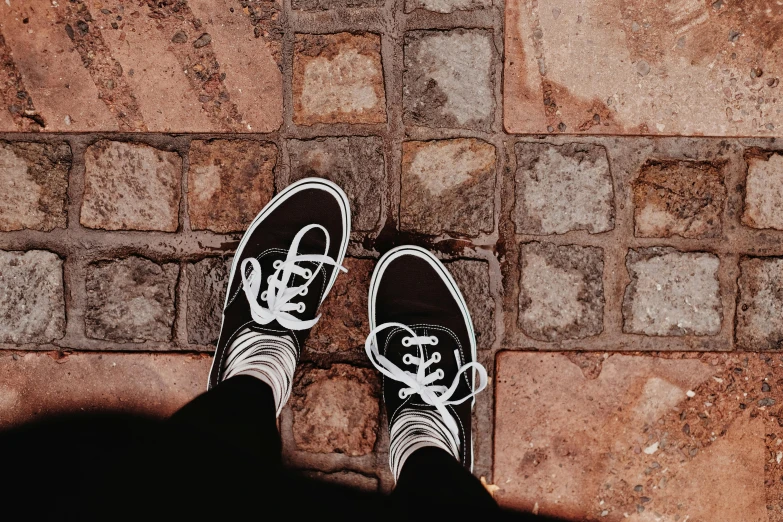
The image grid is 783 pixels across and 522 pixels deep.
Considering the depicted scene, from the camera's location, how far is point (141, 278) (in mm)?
1960

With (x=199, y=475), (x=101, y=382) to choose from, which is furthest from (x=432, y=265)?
(x=101, y=382)

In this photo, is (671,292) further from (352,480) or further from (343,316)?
(352,480)

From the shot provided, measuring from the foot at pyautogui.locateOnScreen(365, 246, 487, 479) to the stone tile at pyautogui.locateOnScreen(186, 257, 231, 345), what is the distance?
641 millimetres

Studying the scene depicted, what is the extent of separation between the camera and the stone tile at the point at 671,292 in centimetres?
193

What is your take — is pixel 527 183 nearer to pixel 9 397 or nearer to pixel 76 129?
pixel 76 129

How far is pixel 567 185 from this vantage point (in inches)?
75.7

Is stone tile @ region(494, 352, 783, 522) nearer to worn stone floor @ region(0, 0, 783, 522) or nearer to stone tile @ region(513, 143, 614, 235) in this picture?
worn stone floor @ region(0, 0, 783, 522)

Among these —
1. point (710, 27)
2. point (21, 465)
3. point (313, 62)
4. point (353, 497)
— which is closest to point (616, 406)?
point (353, 497)

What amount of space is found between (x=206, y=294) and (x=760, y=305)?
7.62 feet

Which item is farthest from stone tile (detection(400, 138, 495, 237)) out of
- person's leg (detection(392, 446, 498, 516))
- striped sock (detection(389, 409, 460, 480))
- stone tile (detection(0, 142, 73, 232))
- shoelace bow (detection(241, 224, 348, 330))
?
stone tile (detection(0, 142, 73, 232))

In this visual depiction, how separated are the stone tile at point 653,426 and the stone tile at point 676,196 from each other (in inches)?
21.9

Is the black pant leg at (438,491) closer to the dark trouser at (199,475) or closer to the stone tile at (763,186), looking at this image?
the dark trouser at (199,475)

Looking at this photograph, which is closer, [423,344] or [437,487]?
[437,487]

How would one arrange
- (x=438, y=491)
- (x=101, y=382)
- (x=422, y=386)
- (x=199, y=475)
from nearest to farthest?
(x=199, y=475)
(x=438, y=491)
(x=422, y=386)
(x=101, y=382)
